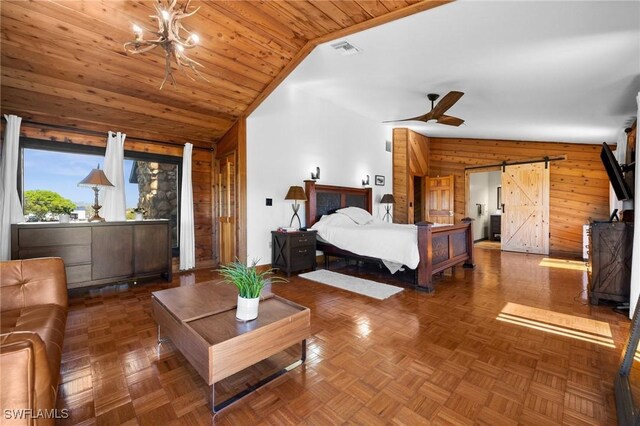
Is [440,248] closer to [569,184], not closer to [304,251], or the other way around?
[304,251]

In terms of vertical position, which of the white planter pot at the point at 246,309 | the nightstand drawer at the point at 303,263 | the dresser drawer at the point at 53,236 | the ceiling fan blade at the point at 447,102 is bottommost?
the nightstand drawer at the point at 303,263

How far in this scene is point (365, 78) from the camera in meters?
4.16

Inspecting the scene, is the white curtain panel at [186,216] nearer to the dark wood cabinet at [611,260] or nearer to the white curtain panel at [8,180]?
the white curtain panel at [8,180]

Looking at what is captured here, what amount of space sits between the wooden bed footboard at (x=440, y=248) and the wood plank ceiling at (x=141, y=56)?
2418mm

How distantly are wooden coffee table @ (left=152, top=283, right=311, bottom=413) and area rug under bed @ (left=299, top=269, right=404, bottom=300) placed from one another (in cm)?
167

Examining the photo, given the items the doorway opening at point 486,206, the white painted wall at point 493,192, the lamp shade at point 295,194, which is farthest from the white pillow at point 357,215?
the white painted wall at point 493,192

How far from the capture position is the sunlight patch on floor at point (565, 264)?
4.91 metres

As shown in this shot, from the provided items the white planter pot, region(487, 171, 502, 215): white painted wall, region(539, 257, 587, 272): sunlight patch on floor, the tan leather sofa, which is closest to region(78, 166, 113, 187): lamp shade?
the tan leather sofa

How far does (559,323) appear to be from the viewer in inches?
102

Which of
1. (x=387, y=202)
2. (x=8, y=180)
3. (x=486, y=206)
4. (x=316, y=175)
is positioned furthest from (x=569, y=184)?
(x=8, y=180)

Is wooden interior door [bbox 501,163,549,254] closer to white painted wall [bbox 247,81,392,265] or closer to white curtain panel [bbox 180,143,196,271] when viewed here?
white painted wall [bbox 247,81,392,265]

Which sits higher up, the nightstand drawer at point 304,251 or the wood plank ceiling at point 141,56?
the wood plank ceiling at point 141,56

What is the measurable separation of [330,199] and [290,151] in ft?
3.99

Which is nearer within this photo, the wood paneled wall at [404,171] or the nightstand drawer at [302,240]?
the nightstand drawer at [302,240]
